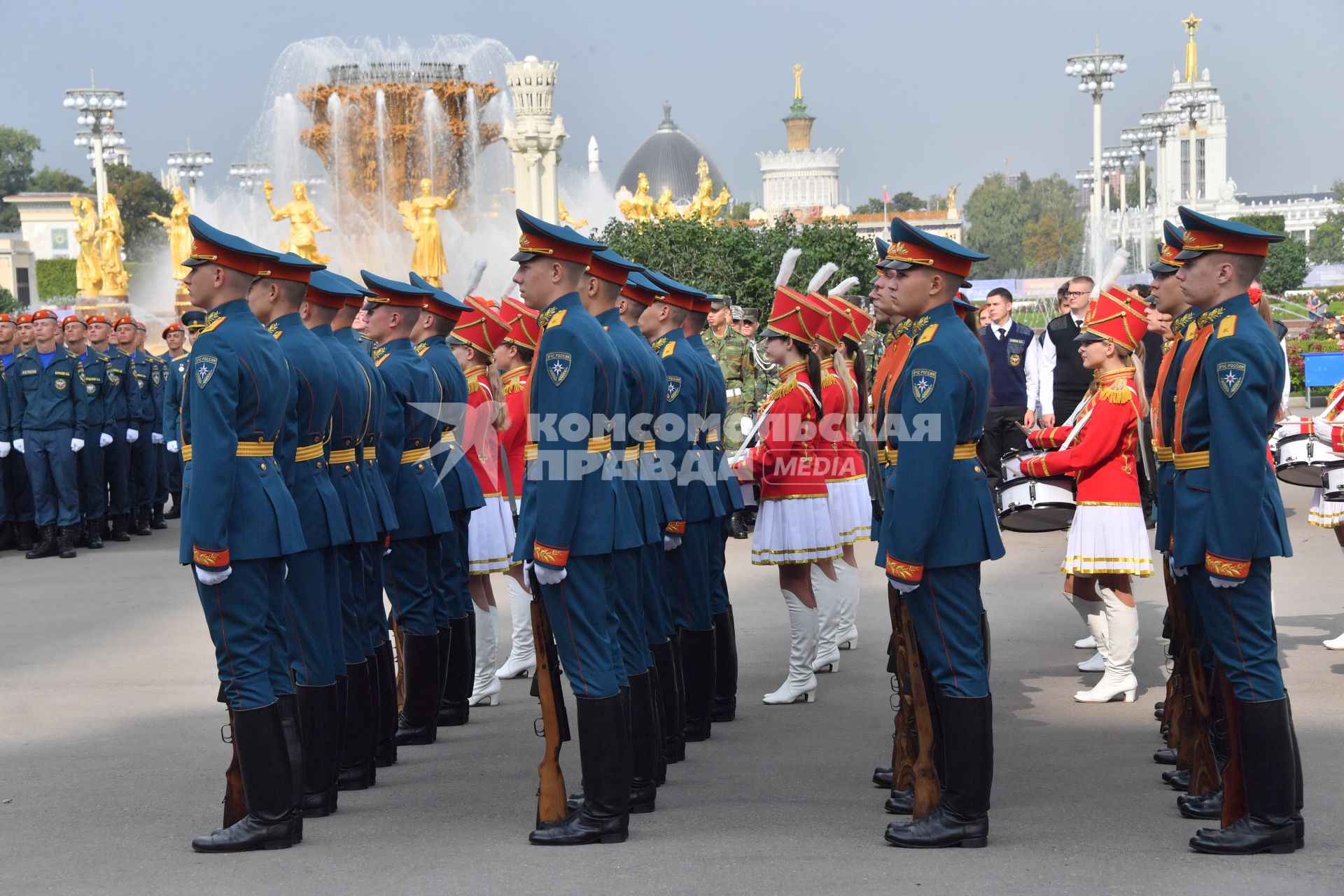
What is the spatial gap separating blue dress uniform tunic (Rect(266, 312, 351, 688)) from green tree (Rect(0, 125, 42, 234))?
107 metres

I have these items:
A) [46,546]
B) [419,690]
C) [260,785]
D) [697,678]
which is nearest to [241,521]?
[260,785]

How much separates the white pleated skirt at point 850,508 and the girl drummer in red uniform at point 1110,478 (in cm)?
120

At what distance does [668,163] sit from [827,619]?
5192 inches

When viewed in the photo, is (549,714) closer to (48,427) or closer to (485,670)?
(485,670)

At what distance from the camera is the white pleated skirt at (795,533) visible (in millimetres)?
7992

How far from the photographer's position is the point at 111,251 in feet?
144

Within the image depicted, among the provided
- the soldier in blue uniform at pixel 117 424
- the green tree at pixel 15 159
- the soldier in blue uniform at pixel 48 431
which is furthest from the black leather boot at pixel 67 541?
the green tree at pixel 15 159

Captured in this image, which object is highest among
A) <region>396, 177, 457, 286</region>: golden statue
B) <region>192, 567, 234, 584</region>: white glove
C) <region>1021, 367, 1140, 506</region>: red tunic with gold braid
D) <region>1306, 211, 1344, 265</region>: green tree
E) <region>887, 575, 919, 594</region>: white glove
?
<region>1306, 211, 1344, 265</region>: green tree

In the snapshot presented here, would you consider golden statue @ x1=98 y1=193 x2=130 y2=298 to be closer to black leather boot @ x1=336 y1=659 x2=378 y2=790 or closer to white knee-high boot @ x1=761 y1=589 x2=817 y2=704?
white knee-high boot @ x1=761 y1=589 x2=817 y2=704

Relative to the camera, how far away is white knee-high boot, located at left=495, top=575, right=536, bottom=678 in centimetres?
857

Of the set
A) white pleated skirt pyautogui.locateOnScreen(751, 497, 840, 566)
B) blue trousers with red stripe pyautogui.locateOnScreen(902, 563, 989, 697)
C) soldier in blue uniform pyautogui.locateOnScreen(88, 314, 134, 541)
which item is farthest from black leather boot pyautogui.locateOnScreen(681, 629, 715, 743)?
soldier in blue uniform pyautogui.locateOnScreen(88, 314, 134, 541)

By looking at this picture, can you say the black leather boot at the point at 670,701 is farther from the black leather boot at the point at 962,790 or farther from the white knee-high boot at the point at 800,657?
the black leather boot at the point at 962,790

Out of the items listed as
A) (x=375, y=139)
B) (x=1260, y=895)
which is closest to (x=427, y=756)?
(x=1260, y=895)

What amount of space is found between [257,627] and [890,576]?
2280mm
